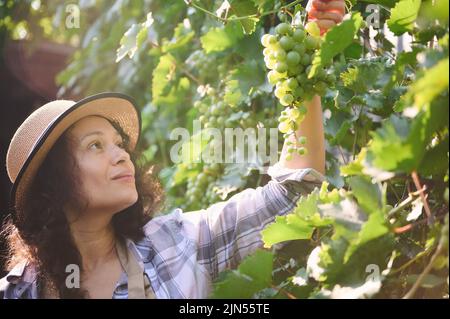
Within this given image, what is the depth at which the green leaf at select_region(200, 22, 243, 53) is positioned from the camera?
5.67ft

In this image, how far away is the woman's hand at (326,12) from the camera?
1113 millimetres

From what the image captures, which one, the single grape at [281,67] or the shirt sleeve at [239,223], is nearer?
the single grape at [281,67]

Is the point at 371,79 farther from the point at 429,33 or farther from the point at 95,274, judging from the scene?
the point at 95,274

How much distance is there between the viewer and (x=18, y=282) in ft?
4.63

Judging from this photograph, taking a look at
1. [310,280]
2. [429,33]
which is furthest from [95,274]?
[429,33]

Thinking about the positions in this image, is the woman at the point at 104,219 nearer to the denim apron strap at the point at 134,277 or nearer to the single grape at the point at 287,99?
the denim apron strap at the point at 134,277

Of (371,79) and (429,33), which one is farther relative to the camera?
(371,79)

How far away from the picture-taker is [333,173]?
5.08 feet

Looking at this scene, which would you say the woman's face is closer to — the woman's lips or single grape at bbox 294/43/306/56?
the woman's lips

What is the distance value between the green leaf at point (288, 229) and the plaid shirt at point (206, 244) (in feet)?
1.00

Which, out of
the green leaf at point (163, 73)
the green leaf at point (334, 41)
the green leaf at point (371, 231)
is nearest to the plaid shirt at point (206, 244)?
the green leaf at point (334, 41)

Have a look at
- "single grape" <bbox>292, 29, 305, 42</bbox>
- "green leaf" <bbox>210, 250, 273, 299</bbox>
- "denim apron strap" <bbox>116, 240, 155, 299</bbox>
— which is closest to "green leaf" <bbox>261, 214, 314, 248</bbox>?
"green leaf" <bbox>210, 250, 273, 299</bbox>

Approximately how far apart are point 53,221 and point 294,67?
77cm
